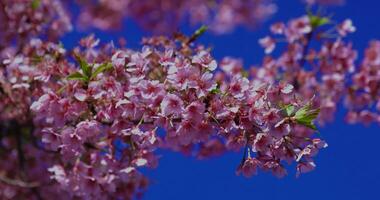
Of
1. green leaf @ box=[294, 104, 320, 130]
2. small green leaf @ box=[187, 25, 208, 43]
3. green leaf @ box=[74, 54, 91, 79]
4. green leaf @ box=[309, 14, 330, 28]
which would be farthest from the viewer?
green leaf @ box=[309, 14, 330, 28]

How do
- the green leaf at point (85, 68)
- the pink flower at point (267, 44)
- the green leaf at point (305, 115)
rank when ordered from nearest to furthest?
the green leaf at point (305, 115) < the green leaf at point (85, 68) < the pink flower at point (267, 44)

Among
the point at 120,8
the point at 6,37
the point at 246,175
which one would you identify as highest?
the point at 120,8

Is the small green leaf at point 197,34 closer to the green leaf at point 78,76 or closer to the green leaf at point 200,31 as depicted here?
the green leaf at point 200,31

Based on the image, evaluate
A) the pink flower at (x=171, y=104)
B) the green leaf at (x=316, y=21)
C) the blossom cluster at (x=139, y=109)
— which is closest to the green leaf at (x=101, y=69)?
the blossom cluster at (x=139, y=109)

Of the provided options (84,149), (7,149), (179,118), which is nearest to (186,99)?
(179,118)

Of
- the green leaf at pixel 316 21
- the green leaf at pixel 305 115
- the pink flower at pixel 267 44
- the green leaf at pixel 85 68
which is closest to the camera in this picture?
the green leaf at pixel 305 115

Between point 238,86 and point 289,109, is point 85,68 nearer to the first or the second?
point 238,86

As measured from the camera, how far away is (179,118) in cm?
323

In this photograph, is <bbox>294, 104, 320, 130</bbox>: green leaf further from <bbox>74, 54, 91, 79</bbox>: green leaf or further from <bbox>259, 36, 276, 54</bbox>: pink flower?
<bbox>259, 36, 276, 54</bbox>: pink flower

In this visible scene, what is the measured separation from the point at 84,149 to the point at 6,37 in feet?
5.78

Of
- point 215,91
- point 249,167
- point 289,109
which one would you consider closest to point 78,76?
point 215,91

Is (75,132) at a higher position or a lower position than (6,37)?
lower

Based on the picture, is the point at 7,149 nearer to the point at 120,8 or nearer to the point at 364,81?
the point at 364,81

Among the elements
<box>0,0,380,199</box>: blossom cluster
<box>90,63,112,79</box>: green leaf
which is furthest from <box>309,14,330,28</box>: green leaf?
<box>90,63,112,79</box>: green leaf
